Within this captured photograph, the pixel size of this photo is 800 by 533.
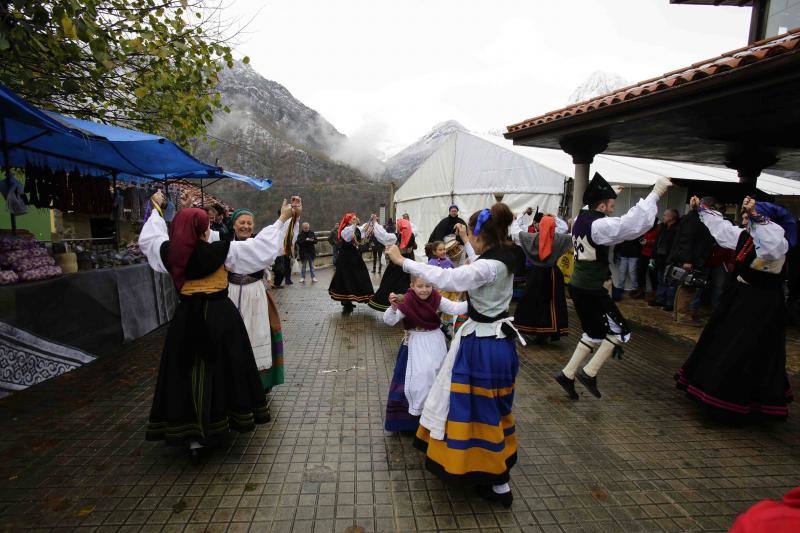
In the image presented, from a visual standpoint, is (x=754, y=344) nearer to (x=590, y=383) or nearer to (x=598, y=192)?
(x=590, y=383)

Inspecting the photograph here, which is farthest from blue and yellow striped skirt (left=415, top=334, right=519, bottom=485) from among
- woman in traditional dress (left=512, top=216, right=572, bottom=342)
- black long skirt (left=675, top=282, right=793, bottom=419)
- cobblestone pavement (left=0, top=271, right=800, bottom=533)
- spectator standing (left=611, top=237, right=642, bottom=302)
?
spectator standing (left=611, top=237, right=642, bottom=302)

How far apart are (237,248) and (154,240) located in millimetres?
606

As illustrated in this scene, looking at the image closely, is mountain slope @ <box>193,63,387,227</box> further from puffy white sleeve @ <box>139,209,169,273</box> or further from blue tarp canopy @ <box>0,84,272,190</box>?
puffy white sleeve @ <box>139,209,169,273</box>

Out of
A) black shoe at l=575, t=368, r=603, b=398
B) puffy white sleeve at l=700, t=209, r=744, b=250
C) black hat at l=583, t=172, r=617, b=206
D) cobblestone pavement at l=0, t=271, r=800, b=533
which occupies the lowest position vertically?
cobblestone pavement at l=0, t=271, r=800, b=533

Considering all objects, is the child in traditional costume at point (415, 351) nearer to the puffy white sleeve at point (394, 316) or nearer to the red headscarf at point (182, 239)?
the puffy white sleeve at point (394, 316)

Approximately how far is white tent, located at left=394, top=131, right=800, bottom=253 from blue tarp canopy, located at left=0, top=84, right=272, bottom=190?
7183mm

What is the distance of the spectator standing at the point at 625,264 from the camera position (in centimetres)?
964

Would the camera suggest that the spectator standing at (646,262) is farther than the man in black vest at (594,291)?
Yes

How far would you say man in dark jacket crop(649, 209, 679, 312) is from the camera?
28.5ft

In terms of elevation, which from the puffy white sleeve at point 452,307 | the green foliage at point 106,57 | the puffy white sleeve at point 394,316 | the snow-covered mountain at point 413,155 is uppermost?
the snow-covered mountain at point 413,155

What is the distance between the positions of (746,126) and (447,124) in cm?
6510

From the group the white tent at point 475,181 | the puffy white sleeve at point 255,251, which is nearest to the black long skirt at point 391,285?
the white tent at point 475,181

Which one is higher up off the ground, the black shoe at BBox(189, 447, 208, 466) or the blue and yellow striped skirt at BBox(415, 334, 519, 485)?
the blue and yellow striped skirt at BBox(415, 334, 519, 485)

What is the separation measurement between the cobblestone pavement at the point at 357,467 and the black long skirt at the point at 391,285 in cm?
276
